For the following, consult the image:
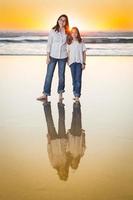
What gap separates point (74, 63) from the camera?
7055mm

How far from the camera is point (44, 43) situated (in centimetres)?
1752

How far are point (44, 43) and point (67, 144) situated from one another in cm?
1323

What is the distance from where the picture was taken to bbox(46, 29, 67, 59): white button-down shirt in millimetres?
7070

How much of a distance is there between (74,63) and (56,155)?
10.1 ft

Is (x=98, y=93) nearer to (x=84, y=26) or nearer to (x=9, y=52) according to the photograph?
(x=84, y=26)

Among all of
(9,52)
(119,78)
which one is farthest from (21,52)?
(119,78)

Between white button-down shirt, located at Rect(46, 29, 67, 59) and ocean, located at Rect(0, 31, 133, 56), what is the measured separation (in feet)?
24.3

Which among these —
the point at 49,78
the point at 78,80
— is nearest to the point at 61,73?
the point at 49,78

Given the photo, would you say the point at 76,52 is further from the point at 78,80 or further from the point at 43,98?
the point at 43,98

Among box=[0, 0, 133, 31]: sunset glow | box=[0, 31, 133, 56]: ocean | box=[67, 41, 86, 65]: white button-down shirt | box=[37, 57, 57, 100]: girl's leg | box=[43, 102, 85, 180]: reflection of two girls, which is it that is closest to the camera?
box=[43, 102, 85, 180]: reflection of two girls

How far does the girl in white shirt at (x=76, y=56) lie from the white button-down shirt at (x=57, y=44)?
0.28 feet

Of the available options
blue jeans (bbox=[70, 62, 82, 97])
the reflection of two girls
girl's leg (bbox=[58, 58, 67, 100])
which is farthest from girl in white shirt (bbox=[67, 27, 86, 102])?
the reflection of two girls

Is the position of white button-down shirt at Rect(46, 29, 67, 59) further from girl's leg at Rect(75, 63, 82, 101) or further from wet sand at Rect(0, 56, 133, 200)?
wet sand at Rect(0, 56, 133, 200)

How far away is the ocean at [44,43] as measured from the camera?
15.3 metres
